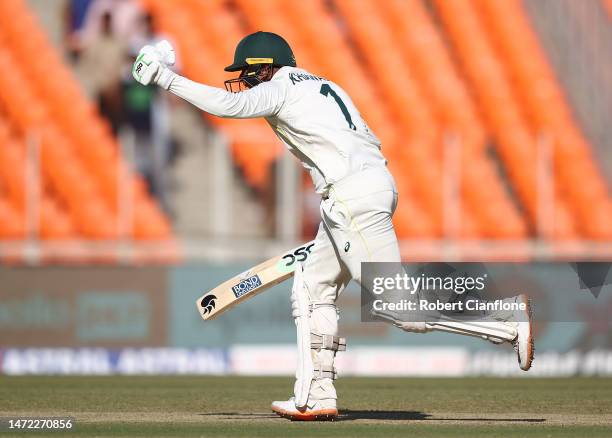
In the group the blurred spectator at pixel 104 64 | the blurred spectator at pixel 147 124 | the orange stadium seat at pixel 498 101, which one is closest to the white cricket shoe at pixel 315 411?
the orange stadium seat at pixel 498 101

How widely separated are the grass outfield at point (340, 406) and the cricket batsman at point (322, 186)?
12.5 inches

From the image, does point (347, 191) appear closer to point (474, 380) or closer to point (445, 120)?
point (474, 380)

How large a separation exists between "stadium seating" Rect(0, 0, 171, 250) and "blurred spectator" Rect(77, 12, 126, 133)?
0.22 meters

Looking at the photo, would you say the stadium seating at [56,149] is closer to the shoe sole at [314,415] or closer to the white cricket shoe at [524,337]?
the shoe sole at [314,415]

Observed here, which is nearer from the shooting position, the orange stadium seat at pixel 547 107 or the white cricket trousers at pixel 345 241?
the white cricket trousers at pixel 345 241

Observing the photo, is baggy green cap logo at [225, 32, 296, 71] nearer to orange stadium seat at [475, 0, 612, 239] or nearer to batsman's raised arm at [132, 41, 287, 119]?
batsman's raised arm at [132, 41, 287, 119]

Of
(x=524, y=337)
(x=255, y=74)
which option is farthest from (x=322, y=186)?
(x=524, y=337)

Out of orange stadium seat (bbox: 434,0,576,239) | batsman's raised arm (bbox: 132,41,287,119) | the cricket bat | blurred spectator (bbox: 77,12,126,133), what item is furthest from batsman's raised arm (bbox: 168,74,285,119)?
blurred spectator (bbox: 77,12,126,133)

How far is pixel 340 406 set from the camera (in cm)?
670

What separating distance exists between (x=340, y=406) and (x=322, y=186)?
1422 mm

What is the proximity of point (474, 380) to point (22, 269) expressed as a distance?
386 centimetres

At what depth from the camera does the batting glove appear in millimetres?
5465

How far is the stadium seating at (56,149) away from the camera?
12.8 meters

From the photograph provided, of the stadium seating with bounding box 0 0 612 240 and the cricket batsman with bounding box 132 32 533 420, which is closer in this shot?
the cricket batsman with bounding box 132 32 533 420
